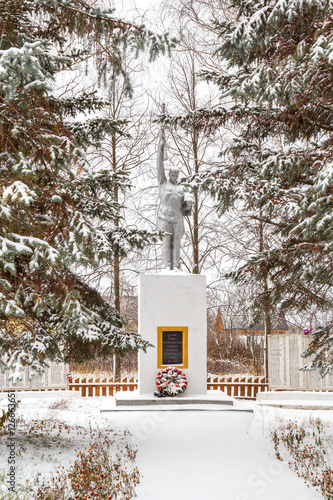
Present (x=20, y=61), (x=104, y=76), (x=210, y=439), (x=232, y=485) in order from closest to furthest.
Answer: (x=20, y=61) → (x=104, y=76) → (x=232, y=485) → (x=210, y=439)

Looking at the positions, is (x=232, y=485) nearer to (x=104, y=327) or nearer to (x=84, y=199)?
(x=104, y=327)

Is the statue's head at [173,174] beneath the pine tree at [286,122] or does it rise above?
above

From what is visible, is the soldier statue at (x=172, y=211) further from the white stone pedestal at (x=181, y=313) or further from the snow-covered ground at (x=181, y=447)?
the snow-covered ground at (x=181, y=447)

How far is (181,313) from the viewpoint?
11945mm

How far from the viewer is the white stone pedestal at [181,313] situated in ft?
38.7

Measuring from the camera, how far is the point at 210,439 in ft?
26.9

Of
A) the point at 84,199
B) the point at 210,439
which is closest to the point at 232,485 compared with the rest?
the point at 210,439

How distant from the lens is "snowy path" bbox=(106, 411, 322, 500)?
5.67 m

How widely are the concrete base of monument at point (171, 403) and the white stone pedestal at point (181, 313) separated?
61 centimetres

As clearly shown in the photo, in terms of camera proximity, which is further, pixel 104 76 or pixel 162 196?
pixel 162 196

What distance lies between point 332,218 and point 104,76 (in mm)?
2616

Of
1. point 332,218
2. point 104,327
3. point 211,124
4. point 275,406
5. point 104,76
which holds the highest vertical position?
point 211,124

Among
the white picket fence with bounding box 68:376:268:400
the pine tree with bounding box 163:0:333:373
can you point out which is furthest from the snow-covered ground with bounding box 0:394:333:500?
the white picket fence with bounding box 68:376:268:400

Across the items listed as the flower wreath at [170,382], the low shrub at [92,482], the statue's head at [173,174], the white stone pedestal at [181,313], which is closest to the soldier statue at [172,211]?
the statue's head at [173,174]
